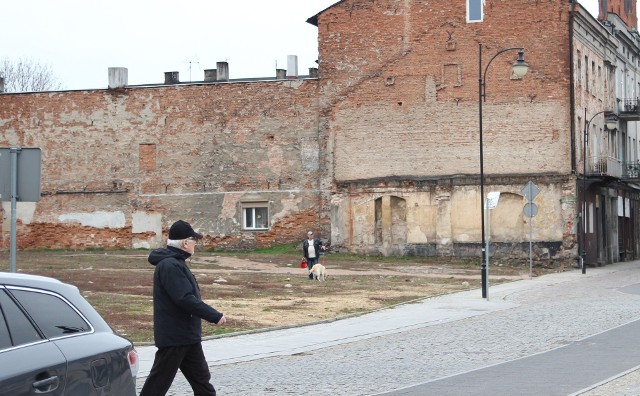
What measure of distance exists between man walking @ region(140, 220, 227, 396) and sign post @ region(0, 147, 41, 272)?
11.6 ft

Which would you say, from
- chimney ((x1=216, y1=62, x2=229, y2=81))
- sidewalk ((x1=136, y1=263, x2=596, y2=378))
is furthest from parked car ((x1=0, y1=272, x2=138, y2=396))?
chimney ((x1=216, y1=62, x2=229, y2=81))

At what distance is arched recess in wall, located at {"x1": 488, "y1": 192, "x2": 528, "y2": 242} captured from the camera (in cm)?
4988

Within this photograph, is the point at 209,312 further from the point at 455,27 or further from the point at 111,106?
the point at 111,106

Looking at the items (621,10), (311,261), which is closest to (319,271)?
(311,261)

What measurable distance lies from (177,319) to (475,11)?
42414 mm

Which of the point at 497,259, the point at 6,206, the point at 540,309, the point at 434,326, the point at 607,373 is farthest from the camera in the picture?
the point at 6,206

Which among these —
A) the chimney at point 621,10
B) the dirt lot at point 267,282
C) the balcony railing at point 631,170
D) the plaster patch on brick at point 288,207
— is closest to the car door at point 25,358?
the dirt lot at point 267,282

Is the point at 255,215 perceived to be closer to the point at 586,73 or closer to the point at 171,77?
the point at 171,77

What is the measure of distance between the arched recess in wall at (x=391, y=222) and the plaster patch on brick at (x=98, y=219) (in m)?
12.5

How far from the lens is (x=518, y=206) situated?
50.1m

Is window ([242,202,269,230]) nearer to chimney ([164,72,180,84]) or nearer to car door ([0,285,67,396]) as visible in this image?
chimney ([164,72,180,84])

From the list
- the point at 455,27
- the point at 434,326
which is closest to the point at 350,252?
the point at 455,27

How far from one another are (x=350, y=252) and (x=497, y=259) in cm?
677

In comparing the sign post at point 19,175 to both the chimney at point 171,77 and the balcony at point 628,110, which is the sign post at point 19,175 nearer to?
the balcony at point 628,110
